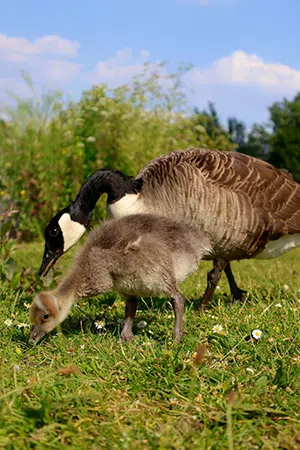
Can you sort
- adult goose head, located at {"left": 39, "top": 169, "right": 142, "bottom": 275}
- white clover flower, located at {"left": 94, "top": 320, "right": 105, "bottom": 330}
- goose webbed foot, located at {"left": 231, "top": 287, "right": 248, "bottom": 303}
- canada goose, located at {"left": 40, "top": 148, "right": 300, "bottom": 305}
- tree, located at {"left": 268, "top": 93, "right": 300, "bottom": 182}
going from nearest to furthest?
white clover flower, located at {"left": 94, "top": 320, "right": 105, "bottom": 330}
canada goose, located at {"left": 40, "top": 148, "right": 300, "bottom": 305}
adult goose head, located at {"left": 39, "top": 169, "right": 142, "bottom": 275}
goose webbed foot, located at {"left": 231, "top": 287, "right": 248, "bottom": 303}
tree, located at {"left": 268, "top": 93, "right": 300, "bottom": 182}

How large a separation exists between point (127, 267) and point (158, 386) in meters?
1.16

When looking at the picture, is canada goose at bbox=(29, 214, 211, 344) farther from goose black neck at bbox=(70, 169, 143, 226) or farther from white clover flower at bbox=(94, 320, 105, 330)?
goose black neck at bbox=(70, 169, 143, 226)

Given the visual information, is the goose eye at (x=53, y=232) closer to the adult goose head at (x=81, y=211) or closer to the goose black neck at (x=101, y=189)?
the adult goose head at (x=81, y=211)

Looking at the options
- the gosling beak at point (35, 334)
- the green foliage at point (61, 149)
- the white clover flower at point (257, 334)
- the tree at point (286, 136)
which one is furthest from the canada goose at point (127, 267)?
the tree at point (286, 136)

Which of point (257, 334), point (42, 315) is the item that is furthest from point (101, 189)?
point (257, 334)

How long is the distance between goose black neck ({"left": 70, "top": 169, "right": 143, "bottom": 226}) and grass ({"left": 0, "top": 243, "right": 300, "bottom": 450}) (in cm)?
117

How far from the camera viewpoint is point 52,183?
1316cm

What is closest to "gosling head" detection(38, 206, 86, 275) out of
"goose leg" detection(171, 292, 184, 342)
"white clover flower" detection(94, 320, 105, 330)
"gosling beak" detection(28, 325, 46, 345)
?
"white clover flower" detection(94, 320, 105, 330)

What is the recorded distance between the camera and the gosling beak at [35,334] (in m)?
4.52

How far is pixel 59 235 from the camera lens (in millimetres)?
5805

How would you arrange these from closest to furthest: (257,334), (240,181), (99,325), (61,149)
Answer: (257,334) → (99,325) → (240,181) → (61,149)

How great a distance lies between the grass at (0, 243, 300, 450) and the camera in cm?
295

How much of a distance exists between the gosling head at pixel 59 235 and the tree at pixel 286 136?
67.8ft

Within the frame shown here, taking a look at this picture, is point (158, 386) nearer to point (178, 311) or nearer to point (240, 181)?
point (178, 311)
